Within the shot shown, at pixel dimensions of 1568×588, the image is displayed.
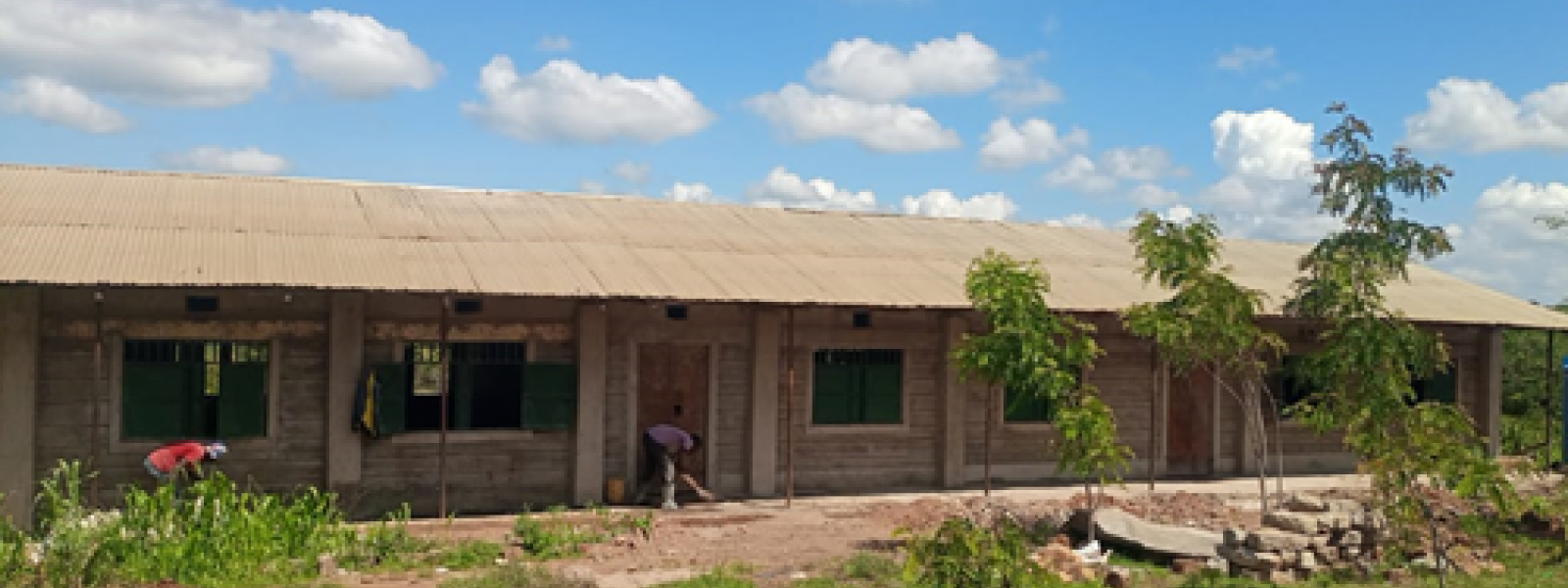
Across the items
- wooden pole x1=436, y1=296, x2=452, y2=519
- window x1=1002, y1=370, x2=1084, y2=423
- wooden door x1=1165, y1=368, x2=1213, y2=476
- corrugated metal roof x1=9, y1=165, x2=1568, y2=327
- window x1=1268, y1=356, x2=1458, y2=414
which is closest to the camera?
corrugated metal roof x1=9, y1=165, x2=1568, y2=327

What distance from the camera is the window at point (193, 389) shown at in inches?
461

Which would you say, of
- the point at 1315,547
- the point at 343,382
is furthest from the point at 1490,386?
the point at 343,382

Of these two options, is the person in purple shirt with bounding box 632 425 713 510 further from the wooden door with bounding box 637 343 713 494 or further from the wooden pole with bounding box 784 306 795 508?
the wooden pole with bounding box 784 306 795 508

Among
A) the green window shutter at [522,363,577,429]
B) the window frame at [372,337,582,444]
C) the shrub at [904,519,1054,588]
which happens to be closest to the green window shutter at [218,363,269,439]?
the window frame at [372,337,582,444]

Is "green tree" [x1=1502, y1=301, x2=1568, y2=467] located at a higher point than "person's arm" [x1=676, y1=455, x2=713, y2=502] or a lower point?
higher

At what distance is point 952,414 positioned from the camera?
15.2 metres

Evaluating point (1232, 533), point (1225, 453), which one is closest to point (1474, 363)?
point (1225, 453)

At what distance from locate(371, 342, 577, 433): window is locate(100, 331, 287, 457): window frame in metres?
1.24

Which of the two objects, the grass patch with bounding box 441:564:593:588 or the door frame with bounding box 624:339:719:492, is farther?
the door frame with bounding box 624:339:719:492

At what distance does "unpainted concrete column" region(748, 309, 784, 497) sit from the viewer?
46.3ft

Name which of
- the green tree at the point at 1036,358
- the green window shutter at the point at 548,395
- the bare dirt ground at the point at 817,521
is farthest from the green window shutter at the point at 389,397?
the green tree at the point at 1036,358

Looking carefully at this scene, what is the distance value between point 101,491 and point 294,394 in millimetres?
1977

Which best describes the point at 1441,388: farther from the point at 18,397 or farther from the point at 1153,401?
the point at 18,397

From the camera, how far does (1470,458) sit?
8.55 metres
